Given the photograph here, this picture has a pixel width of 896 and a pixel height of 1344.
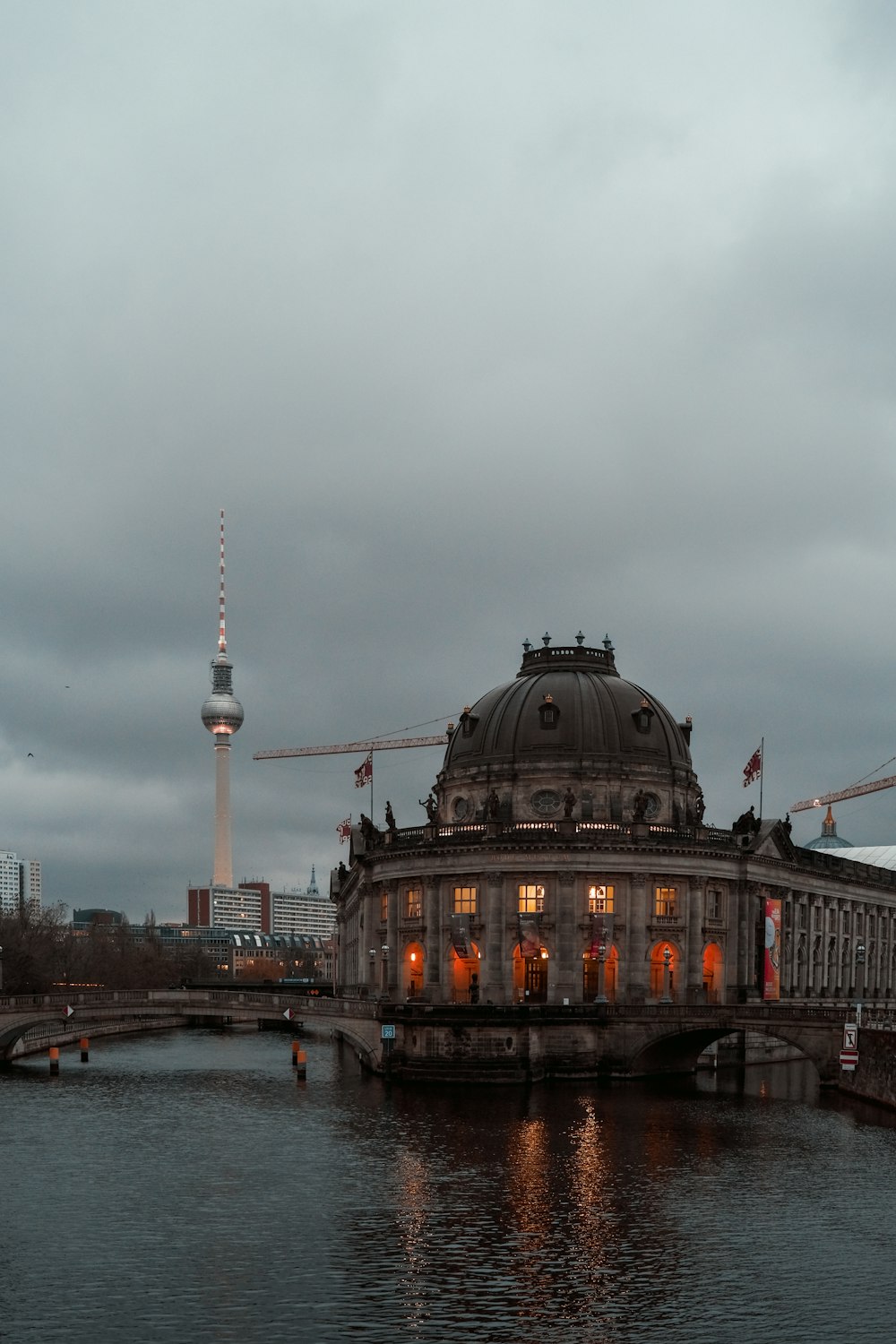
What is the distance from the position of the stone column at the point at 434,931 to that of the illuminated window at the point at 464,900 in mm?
1733

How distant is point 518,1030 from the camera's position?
11162 cm

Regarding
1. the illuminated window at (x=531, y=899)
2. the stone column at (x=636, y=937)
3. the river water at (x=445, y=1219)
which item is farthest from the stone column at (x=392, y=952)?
the river water at (x=445, y=1219)

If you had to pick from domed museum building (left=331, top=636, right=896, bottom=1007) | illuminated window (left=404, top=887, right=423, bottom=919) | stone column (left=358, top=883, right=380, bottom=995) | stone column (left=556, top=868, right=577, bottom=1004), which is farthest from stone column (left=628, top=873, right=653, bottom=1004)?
stone column (left=358, top=883, right=380, bottom=995)

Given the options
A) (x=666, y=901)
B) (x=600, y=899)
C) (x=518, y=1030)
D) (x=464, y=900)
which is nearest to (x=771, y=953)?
(x=666, y=901)

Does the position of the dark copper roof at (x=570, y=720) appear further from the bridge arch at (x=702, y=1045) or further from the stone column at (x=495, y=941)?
the bridge arch at (x=702, y=1045)

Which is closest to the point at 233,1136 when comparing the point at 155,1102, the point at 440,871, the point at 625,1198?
the point at 155,1102

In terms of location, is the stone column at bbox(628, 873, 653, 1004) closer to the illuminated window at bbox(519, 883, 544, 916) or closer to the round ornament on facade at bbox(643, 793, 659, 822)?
the illuminated window at bbox(519, 883, 544, 916)

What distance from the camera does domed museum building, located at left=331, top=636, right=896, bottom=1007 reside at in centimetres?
13250

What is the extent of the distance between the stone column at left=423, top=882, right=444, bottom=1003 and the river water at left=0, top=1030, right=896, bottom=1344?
35.6 meters

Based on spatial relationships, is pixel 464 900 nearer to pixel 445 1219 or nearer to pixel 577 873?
pixel 577 873

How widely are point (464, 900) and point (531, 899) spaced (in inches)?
262

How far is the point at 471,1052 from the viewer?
10975 cm

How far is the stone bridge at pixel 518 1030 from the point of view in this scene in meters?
108

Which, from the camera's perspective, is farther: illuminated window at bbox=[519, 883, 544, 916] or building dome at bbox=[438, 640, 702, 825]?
building dome at bbox=[438, 640, 702, 825]
